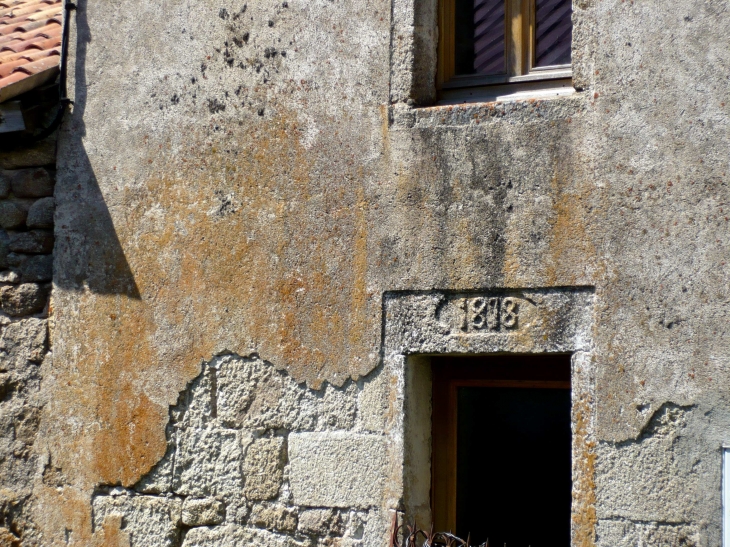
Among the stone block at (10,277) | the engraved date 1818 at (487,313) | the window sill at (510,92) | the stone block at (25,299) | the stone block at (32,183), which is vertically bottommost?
the engraved date 1818 at (487,313)

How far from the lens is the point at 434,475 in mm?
3688

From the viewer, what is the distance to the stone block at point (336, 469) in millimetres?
3529

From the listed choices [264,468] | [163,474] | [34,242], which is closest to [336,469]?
[264,468]

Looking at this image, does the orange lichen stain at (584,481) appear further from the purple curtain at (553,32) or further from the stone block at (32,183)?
the stone block at (32,183)

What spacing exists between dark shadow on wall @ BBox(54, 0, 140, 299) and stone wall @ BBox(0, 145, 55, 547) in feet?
0.26

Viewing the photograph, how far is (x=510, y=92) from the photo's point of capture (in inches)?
143

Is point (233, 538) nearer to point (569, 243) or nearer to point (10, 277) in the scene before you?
point (10, 277)

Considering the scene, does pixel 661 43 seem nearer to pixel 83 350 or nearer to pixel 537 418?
pixel 537 418

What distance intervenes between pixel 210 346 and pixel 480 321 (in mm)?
1164

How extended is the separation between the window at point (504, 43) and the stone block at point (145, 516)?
6.86ft

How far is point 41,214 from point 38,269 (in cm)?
26

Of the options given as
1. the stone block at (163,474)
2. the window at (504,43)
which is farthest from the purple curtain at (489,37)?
the stone block at (163,474)

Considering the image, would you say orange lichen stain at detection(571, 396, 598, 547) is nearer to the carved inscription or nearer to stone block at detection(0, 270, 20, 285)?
the carved inscription

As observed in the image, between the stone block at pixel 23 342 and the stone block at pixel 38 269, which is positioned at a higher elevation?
the stone block at pixel 38 269
